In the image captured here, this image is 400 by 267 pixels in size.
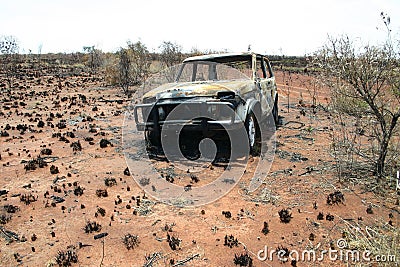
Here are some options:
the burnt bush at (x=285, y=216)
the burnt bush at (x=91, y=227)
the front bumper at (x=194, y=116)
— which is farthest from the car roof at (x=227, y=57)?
the burnt bush at (x=91, y=227)

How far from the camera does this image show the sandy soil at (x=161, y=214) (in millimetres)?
3736

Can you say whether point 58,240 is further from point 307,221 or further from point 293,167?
point 293,167

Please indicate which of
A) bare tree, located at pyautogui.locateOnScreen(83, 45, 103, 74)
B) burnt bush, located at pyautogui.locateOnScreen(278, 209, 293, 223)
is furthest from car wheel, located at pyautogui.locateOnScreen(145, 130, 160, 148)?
bare tree, located at pyautogui.locateOnScreen(83, 45, 103, 74)

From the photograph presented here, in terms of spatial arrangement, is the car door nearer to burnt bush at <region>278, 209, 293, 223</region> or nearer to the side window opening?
the side window opening

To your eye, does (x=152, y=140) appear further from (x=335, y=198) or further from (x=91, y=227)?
(x=335, y=198)

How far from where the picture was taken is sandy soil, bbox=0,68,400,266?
12.3ft

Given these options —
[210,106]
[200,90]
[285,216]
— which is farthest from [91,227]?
[200,90]

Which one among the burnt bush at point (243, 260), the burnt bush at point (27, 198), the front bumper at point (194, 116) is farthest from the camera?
the front bumper at point (194, 116)

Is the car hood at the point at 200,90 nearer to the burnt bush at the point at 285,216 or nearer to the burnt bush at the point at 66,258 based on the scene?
the burnt bush at the point at 285,216

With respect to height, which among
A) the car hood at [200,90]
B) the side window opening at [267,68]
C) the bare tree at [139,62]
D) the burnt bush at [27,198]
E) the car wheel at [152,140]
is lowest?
the burnt bush at [27,198]

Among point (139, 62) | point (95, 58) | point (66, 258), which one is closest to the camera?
point (66, 258)

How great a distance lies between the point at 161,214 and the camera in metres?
4.62

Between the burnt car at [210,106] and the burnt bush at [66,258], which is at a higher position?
the burnt car at [210,106]

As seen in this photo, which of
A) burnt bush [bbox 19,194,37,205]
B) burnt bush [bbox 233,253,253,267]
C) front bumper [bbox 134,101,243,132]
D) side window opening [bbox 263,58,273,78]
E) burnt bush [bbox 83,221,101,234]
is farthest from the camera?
side window opening [bbox 263,58,273,78]
